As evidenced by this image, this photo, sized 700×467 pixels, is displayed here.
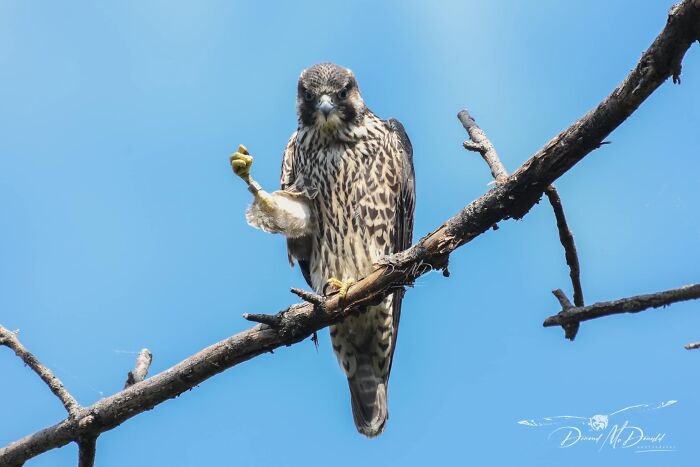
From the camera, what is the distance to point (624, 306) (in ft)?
9.24

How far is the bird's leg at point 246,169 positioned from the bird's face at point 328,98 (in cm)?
73

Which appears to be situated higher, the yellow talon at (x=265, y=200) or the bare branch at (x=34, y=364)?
the yellow talon at (x=265, y=200)

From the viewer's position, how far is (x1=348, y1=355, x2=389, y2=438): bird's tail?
583 cm

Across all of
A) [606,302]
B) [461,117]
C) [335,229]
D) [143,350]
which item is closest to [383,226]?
[335,229]

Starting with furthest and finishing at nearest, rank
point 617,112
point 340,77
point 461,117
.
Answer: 1. point 340,77
2. point 461,117
3. point 617,112

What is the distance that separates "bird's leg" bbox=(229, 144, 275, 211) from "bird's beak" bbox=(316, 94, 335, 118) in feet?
2.38

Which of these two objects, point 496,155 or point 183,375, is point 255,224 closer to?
point 183,375

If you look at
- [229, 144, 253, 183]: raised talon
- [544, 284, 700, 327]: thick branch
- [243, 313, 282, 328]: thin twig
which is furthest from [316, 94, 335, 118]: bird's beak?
[544, 284, 700, 327]: thick branch

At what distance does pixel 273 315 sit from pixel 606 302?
5.38 feet

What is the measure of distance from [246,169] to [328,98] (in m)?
1.06

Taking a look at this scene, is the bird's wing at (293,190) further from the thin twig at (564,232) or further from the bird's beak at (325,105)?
the thin twig at (564,232)

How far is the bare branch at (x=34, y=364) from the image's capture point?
3.90m

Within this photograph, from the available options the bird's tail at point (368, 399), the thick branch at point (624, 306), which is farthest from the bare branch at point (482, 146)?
the bird's tail at point (368, 399)

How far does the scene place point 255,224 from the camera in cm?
533
